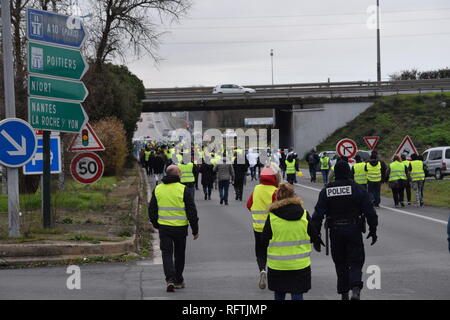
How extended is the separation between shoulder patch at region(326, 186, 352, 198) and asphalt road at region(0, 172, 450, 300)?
130 centimetres

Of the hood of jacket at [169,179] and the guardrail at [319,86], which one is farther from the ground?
the guardrail at [319,86]

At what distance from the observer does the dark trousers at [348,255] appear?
30.8 feet

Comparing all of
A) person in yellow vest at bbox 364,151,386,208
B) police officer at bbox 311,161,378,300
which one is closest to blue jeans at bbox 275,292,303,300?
Answer: police officer at bbox 311,161,378,300

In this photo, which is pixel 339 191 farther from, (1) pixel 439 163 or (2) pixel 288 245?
(1) pixel 439 163

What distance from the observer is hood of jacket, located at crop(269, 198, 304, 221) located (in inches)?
314

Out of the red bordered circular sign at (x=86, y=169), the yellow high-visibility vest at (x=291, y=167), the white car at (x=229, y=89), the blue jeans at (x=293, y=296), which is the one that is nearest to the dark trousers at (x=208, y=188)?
the yellow high-visibility vest at (x=291, y=167)

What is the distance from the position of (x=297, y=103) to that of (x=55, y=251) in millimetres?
48135

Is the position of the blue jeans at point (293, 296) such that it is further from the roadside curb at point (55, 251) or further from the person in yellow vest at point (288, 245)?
the roadside curb at point (55, 251)

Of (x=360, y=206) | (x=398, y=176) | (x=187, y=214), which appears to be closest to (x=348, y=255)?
(x=360, y=206)

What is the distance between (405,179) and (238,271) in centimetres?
1325

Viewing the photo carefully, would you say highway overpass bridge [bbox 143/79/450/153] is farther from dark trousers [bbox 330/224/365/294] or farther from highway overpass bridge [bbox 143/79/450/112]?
dark trousers [bbox 330/224/365/294]

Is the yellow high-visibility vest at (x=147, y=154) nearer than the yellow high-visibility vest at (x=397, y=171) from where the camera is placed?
No

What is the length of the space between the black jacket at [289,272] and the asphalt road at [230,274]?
189 cm
